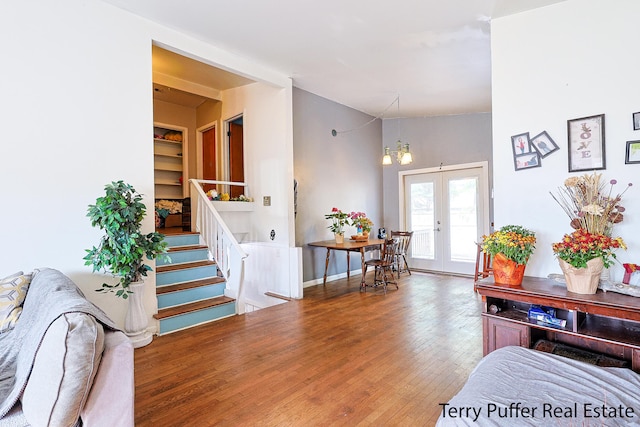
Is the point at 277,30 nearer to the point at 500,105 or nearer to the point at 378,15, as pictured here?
the point at 378,15

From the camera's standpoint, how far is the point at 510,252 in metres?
2.19

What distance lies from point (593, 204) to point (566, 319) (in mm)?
802

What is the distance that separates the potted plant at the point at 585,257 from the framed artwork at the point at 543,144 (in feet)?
2.53

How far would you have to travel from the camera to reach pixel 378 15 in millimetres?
3059

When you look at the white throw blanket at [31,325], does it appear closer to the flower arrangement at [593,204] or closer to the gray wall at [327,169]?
the flower arrangement at [593,204]

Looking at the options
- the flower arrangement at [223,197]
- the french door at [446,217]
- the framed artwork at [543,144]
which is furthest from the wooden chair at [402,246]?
the framed artwork at [543,144]

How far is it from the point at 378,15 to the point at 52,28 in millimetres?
2901

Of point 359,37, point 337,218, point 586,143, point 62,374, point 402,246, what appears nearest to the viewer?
point 62,374

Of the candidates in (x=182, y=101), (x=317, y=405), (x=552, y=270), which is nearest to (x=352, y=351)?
(x=317, y=405)

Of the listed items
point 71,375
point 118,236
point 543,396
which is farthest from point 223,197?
point 543,396

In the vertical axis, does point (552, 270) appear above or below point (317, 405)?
above

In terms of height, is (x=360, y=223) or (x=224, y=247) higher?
(x=360, y=223)

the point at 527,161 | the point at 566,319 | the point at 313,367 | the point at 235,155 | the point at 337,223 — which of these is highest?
the point at 235,155

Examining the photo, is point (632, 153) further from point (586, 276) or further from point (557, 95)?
point (586, 276)
